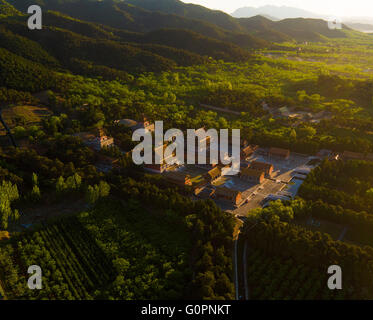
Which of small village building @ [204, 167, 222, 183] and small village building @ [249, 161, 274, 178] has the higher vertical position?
small village building @ [249, 161, 274, 178]

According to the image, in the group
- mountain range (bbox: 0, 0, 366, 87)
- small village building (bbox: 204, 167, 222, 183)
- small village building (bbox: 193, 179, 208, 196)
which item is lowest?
small village building (bbox: 193, 179, 208, 196)

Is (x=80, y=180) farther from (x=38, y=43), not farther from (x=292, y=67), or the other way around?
(x=292, y=67)

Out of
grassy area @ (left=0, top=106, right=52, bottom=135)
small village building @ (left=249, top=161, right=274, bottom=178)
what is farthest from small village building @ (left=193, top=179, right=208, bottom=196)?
grassy area @ (left=0, top=106, right=52, bottom=135)

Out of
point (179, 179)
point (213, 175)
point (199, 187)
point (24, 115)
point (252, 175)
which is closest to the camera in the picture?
point (179, 179)

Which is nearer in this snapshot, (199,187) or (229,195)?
(229,195)

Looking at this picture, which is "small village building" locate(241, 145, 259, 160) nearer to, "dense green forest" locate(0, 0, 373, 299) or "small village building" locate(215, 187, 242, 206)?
"dense green forest" locate(0, 0, 373, 299)

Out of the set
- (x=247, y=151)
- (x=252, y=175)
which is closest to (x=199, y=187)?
(x=252, y=175)

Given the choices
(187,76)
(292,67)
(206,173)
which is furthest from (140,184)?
(292,67)

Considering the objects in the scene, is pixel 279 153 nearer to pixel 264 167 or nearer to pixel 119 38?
pixel 264 167
